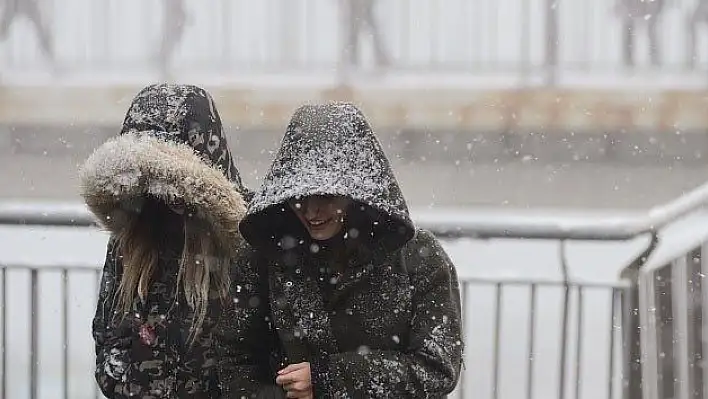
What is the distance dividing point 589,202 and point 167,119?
7.24 metres

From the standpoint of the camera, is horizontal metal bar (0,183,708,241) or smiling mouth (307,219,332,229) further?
horizontal metal bar (0,183,708,241)

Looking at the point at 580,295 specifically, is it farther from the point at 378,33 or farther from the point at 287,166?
the point at 378,33

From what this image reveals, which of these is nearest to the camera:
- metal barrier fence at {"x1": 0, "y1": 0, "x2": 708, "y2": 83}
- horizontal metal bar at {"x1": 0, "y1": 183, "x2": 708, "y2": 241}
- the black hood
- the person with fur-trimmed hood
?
the black hood

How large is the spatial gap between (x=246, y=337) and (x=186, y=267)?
262 millimetres

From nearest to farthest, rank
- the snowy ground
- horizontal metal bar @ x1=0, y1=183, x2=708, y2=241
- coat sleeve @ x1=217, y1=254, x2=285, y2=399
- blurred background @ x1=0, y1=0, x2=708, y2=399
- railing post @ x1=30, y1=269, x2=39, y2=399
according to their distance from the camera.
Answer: coat sleeve @ x1=217, y1=254, x2=285, y2=399 < horizontal metal bar @ x1=0, y1=183, x2=708, y2=241 < railing post @ x1=30, y1=269, x2=39, y2=399 < the snowy ground < blurred background @ x1=0, y1=0, x2=708, y2=399

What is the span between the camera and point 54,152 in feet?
33.0

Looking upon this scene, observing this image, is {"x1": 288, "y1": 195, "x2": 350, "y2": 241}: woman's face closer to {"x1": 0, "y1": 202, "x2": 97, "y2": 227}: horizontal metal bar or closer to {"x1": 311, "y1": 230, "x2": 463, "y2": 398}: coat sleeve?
{"x1": 311, "y1": 230, "x2": 463, "y2": 398}: coat sleeve

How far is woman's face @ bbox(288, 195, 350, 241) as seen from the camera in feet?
6.63

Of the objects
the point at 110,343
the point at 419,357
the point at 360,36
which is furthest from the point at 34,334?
the point at 360,36

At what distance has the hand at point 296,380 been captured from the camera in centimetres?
201

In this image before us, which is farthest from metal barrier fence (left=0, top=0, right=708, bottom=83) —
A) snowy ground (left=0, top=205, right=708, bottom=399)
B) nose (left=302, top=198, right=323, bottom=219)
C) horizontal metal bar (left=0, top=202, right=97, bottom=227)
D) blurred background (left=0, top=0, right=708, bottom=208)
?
nose (left=302, top=198, right=323, bottom=219)

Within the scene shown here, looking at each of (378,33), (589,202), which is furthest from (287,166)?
(378,33)

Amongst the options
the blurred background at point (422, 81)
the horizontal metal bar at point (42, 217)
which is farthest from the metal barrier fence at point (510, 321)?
the blurred background at point (422, 81)

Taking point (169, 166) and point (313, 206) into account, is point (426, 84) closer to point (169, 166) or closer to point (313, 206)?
point (169, 166)
